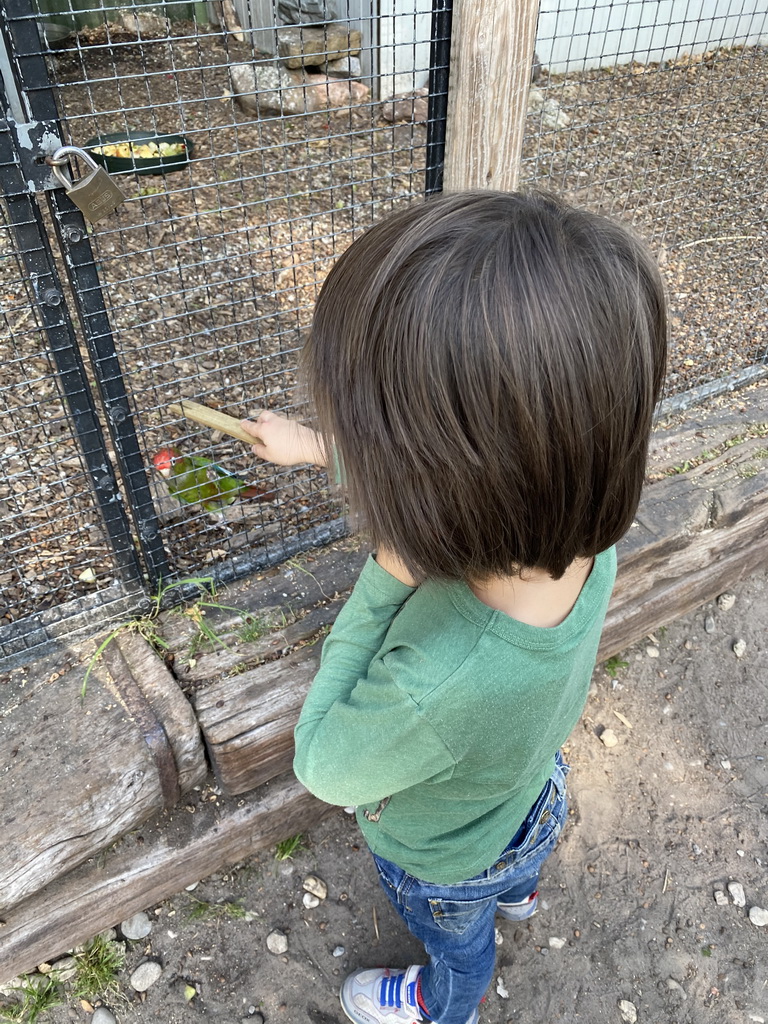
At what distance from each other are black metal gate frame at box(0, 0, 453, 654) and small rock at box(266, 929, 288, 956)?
0.76 meters

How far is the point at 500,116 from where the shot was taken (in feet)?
4.84

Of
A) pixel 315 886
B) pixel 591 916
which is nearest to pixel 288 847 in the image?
pixel 315 886

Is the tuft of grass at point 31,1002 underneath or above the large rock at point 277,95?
underneath

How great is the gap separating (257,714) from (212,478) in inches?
24.4

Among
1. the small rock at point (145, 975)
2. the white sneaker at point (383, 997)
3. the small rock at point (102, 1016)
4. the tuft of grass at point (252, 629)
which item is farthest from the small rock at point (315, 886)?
the tuft of grass at point (252, 629)

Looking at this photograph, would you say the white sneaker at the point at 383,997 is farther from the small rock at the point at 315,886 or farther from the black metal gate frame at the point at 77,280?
the black metal gate frame at the point at 77,280

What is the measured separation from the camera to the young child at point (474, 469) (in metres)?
0.76

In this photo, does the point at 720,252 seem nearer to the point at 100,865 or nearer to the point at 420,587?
the point at 420,587

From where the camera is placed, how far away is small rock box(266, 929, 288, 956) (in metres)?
1.65

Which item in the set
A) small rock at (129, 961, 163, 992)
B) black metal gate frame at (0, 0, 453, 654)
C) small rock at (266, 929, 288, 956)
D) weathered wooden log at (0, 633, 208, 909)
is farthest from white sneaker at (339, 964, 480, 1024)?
black metal gate frame at (0, 0, 453, 654)

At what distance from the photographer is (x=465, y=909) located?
132cm

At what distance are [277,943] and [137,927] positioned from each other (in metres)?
0.30

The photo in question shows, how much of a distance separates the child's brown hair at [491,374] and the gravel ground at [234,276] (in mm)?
561

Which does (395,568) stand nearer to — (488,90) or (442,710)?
(442,710)
